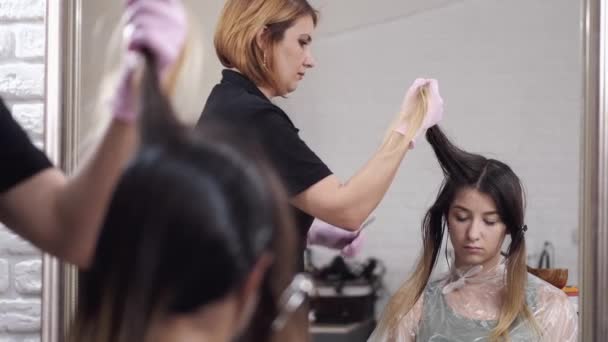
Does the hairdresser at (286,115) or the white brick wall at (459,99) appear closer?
the hairdresser at (286,115)

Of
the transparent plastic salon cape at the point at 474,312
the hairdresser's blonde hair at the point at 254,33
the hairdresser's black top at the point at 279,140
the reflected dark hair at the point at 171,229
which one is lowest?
the transparent plastic salon cape at the point at 474,312

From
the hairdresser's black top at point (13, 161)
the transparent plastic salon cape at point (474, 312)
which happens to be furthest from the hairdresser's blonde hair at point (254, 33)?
the hairdresser's black top at point (13, 161)

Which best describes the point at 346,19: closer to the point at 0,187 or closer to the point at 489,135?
the point at 489,135

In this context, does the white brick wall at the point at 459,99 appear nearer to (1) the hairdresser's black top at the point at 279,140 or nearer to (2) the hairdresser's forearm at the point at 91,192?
(1) the hairdresser's black top at the point at 279,140


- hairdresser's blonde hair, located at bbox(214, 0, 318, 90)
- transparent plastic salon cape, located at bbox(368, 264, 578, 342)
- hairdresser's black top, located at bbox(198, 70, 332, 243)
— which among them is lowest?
transparent plastic salon cape, located at bbox(368, 264, 578, 342)

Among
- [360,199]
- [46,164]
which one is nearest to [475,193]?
[360,199]

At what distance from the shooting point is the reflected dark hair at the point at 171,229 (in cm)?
74

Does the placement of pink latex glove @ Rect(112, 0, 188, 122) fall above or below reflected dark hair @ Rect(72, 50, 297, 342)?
above

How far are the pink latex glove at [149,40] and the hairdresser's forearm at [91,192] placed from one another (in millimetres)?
24

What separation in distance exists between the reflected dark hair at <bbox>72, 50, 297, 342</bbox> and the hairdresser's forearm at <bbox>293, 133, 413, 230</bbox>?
0.68 meters

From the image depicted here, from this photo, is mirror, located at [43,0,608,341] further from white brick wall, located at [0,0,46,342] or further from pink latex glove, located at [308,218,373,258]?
white brick wall, located at [0,0,46,342]

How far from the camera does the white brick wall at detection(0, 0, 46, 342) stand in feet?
6.04

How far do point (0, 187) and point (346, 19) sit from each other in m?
0.93

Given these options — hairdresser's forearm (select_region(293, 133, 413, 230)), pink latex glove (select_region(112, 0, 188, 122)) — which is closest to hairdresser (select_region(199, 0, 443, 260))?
hairdresser's forearm (select_region(293, 133, 413, 230))
